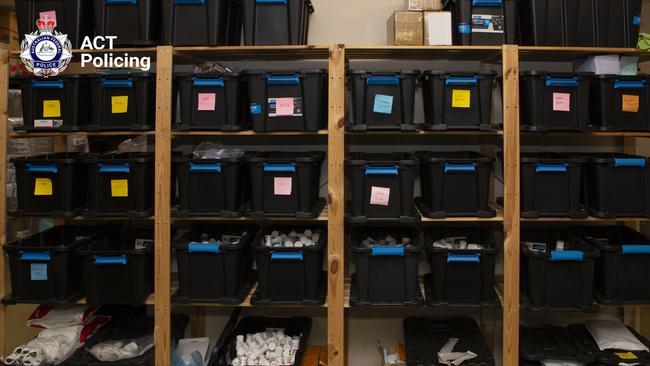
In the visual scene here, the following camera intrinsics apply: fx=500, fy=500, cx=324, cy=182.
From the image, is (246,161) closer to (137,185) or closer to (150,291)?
(137,185)

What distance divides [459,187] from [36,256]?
7.64ft

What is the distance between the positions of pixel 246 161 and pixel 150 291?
3.07ft

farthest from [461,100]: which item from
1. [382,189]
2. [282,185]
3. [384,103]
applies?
[282,185]

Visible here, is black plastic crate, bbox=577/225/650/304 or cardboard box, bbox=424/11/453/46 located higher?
cardboard box, bbox=424/11/453/46

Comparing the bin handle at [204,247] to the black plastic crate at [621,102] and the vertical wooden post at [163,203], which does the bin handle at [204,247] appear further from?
the black plastic crate at [621,102]

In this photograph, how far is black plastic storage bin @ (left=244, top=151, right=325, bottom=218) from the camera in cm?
270

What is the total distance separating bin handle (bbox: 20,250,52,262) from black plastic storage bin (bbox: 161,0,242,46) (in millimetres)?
1334

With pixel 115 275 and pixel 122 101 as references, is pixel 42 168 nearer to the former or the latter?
pixel 122 101

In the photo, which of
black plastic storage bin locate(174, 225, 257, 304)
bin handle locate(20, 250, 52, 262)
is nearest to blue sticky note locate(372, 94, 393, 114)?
black plastic storage bin locate(174, 225, 257, 304)

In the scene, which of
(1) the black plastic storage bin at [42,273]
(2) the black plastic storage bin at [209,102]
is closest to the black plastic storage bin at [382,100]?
(2) the black plastic storage bin at [209,102]

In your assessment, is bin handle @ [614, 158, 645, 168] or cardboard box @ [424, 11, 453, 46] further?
cardboard box @ [424, 11, 453, 46]

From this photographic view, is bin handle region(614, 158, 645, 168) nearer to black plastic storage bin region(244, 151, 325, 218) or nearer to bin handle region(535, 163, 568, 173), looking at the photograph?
bin handle region(535, 163, 568, 173)

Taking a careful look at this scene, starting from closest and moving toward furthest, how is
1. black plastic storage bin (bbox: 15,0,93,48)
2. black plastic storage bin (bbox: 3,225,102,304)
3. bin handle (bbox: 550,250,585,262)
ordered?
1. bin handle (bbox: 550,250,585,262)
2. black plastic storage bin (bbox: 3,225,102,304)
3. black plastic storage bin (bbox: 15,0,93,48)

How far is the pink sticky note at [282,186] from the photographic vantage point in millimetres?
2717
